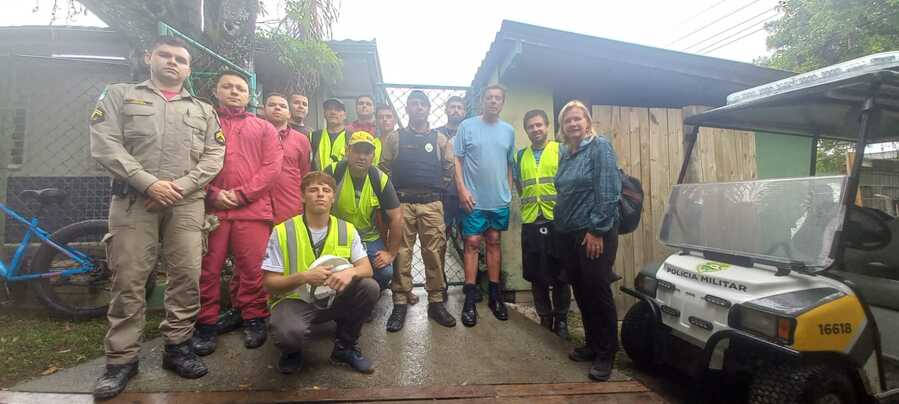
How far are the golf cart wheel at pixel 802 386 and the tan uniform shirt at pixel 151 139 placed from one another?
329 cm

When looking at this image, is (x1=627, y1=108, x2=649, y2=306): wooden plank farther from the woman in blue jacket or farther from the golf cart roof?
the woman in blue jacket

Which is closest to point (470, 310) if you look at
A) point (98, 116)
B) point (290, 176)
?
point (290, 176)

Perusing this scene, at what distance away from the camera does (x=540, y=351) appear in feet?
9.81

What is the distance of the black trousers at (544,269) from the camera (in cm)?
345

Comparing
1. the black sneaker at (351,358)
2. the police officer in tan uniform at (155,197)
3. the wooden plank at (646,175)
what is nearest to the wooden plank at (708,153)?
the wooden plank at (646,175)

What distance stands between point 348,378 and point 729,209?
8.78 ft

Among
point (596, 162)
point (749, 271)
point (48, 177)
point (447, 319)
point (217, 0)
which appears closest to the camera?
point (749, 271)

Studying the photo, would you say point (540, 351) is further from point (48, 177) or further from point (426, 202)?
point (48, 177)

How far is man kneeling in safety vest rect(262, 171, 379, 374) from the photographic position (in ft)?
7.76

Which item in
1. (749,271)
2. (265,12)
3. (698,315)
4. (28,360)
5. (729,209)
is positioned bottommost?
(28,360)

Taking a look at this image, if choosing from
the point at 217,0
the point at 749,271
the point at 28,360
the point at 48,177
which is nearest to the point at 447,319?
the point at 749,271

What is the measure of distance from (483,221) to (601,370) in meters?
1.48

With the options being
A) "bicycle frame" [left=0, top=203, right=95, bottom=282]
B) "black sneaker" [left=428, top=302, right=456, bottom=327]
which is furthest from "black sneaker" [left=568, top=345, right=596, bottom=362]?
"bicycle frame" [left=0, top=203, right=95, bottom=282]

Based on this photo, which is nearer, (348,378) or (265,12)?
(348,378)
